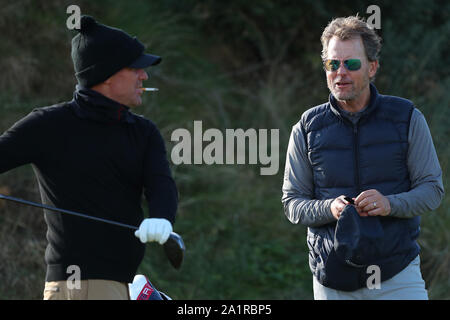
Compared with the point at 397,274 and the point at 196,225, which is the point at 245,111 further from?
the point at 397,274

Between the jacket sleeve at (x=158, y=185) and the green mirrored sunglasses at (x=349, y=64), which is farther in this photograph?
the green mirrored sunglasses at (x=349, y=64)

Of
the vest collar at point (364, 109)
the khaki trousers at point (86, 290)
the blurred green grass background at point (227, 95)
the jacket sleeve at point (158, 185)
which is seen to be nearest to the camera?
the khaki trousers at point (86, 290)

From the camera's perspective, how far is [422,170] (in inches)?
139

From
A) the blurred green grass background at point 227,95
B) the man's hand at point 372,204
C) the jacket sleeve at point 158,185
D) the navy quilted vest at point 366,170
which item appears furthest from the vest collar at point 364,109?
the blurred green grass background at point 227,95

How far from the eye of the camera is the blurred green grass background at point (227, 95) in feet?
21.5

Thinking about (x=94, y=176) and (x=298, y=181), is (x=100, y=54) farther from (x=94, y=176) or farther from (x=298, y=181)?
(x=298, y=181)

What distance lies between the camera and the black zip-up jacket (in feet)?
10.4

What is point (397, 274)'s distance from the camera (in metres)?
3.47

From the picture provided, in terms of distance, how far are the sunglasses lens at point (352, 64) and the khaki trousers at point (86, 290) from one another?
158 centimetres

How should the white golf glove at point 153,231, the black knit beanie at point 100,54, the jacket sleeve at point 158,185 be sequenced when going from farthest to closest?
the black knit beanie at point 100,54, the jacket sleeve at point 158,185, the white golf glove at point 153,231

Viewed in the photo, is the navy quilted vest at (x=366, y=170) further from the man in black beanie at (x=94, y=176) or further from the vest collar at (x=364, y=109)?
the man in black beanie at (x=94, y=176)

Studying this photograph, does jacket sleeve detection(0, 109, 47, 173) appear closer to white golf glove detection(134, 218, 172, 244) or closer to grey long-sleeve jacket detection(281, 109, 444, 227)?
white golf glove detection(134, 218, 172, 244)

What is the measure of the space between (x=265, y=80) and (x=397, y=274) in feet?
21.3

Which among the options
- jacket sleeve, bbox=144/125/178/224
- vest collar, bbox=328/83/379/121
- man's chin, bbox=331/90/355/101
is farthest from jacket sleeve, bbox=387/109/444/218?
jacket sleeve, bbox=144/125/178/224
